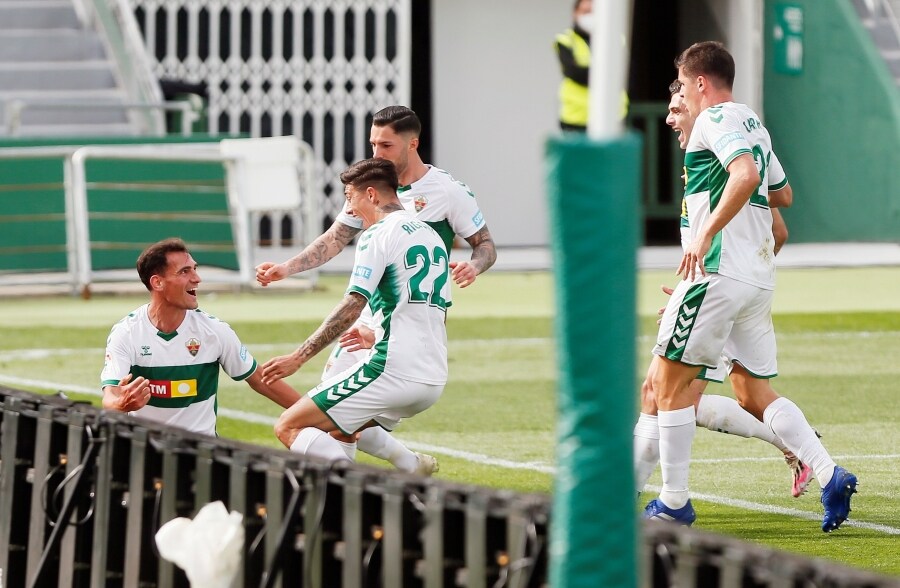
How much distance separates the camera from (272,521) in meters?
4.69

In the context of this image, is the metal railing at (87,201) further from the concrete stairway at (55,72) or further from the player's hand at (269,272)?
the player's hand at (269,272)

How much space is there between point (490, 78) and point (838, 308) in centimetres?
857

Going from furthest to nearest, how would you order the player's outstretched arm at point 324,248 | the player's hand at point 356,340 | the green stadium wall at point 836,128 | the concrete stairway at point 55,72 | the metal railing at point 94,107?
the green stadium wall at point 836,128 → the concrete stairway at point 55,72 → the metal railing at point 94,107 → the player's outstretched arm at point 324,248 → the player's hand at point 356,340

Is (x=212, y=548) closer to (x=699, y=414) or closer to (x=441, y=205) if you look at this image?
(x=699, y=414)

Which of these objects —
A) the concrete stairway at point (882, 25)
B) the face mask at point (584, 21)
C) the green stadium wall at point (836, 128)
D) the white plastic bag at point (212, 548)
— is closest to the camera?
the white plastic bag at point (212, 548)

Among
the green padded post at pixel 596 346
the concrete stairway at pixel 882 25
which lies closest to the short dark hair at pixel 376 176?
the green padded post at pixel 596 346

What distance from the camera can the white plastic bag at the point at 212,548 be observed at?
463 centimetres

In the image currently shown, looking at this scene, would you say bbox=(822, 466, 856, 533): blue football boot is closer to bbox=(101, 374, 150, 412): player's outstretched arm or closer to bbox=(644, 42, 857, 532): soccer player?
bbox=(644, 42, 857, 532): soccer player

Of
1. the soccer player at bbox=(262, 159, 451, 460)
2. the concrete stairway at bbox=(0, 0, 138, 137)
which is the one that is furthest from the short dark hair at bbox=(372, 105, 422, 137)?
the concrete stairway at bbox=(0, 0, 138, 137)

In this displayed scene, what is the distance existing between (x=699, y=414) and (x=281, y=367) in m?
2.04

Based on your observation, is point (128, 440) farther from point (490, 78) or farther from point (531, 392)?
point (490, 78)

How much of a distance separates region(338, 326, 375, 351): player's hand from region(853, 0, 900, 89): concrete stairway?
60.5 ft

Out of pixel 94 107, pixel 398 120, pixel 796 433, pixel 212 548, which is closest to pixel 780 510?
pixel 796 433

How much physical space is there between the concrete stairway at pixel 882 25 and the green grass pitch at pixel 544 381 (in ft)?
18.7
